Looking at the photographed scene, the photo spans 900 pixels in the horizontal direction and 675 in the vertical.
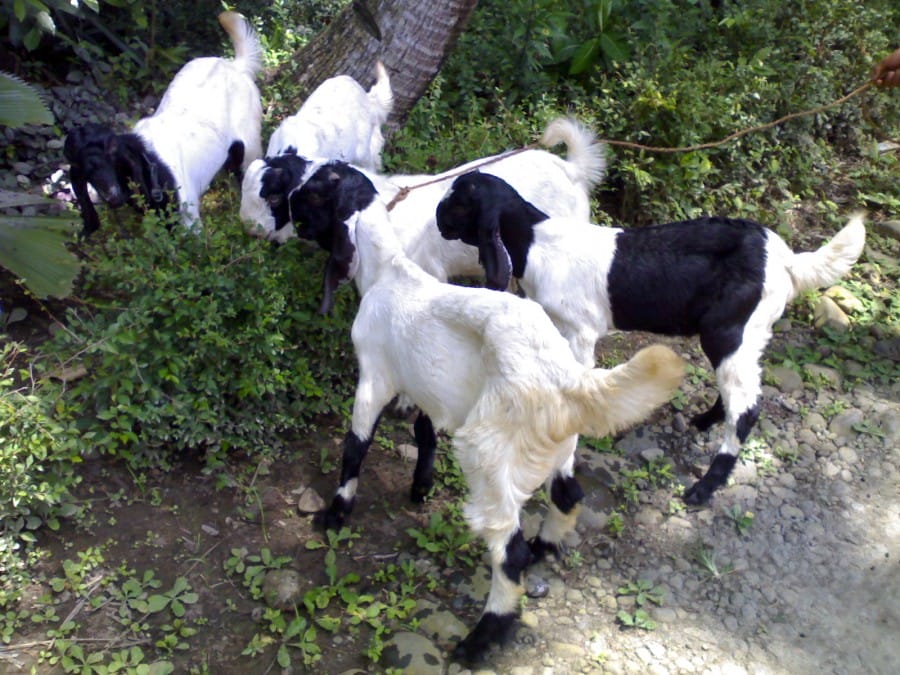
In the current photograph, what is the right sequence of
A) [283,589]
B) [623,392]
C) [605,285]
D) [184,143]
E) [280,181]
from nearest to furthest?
1. [623,392]
2. [283,589]
3. [605,285]
4. [280,181]
5. [184,143]

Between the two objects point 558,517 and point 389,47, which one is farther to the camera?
point 389,47

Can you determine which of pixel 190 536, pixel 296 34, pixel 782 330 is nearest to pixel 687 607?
pixel 190 536

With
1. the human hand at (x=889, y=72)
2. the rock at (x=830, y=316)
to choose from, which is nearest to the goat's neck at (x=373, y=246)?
the human hand at (x=889, y=72)

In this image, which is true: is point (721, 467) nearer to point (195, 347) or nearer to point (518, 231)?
point (518, 231)

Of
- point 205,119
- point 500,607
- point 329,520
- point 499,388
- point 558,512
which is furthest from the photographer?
point 205,119

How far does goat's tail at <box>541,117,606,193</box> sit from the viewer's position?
5.02 m

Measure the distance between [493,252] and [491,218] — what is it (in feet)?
0.57

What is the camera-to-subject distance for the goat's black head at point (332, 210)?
13.9ft

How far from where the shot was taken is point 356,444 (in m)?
3.91

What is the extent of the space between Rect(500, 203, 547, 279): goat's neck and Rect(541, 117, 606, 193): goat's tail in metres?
0.88

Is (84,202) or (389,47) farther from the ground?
(389,47)

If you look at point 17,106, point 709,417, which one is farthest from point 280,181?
point 709,417

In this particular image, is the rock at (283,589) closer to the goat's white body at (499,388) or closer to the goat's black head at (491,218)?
the goat's white body at (499,388)

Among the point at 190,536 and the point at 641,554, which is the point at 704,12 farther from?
the point at 190,536
